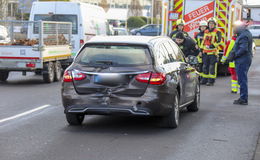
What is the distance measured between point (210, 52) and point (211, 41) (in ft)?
1.33

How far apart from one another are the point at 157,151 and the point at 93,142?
39.2 inches

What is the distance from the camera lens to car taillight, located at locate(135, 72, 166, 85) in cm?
852

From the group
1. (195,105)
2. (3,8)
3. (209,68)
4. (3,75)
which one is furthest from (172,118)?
(3,8)

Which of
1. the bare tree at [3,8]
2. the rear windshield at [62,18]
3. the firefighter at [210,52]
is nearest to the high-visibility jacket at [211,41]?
the firefighter at [210,52]

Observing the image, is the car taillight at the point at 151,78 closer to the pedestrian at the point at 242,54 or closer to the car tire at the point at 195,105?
the car tire at the point at 195,105

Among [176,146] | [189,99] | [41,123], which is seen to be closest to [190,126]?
[189,99]

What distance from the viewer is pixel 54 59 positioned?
17.8m

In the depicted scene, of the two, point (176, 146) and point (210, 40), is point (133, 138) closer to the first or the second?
point (176, 146)

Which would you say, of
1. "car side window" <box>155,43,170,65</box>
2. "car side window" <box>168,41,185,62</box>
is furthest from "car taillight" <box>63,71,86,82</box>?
"car side window" <box>168,41,185,62</box>

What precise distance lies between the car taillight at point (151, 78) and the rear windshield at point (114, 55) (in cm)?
23

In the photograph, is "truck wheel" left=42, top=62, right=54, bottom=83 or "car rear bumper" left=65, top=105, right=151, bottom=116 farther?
"truck wheel" left=42, top=62, right=54, bottom=83

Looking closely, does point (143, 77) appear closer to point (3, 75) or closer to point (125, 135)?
point (125, 135)

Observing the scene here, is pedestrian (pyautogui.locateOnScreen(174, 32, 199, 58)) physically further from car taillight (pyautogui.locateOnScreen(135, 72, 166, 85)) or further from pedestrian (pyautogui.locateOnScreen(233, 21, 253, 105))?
car taillight (pyautogui.locateOnScreen(135, 72, 166, 85))

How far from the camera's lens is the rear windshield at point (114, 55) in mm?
8750
